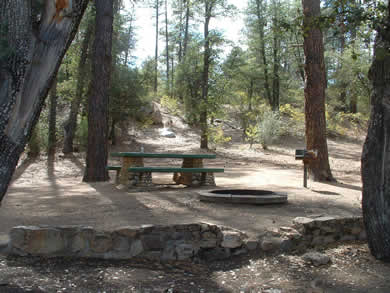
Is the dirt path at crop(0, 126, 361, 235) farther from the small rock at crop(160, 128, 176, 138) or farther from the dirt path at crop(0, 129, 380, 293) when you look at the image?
the small rock at crop(160, 128, 176, 138)

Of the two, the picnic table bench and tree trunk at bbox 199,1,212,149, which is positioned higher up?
tree trunk at bbox 199,1,212,149

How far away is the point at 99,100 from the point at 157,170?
320cm

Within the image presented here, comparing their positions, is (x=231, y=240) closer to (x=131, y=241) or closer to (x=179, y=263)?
(x=179, y=263)

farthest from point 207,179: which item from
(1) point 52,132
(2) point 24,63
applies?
(1) point 52,132

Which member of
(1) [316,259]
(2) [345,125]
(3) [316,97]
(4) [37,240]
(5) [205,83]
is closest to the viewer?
(4) [37,240]

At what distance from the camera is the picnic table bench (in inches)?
A: 285

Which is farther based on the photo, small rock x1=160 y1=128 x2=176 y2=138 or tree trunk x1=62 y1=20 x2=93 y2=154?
small rock x1=160 y1=128 x2=176 y2=138

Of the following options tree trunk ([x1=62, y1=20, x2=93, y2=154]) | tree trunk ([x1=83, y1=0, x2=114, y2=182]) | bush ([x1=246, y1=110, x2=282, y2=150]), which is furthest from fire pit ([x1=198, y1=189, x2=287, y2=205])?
bush ([x1=246, y1=110, x2=282, y2=150])

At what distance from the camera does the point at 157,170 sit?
7195mm

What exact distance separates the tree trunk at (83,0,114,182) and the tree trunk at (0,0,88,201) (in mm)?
6409

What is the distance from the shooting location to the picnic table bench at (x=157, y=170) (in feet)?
23.8

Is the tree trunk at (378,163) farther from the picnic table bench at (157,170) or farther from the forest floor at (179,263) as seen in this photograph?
the picnic table bench at (157,170)

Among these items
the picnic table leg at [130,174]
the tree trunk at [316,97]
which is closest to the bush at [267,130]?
the tree trunk at [316,97]

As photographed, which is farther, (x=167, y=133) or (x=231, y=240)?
(x=167, y=133)
